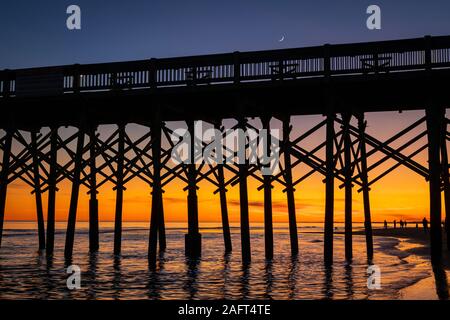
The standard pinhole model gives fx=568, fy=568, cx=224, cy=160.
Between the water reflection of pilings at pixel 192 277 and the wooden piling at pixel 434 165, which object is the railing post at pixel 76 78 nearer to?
the water reflection of pilings at pixel 192 277

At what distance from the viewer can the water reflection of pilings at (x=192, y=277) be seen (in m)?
13.2

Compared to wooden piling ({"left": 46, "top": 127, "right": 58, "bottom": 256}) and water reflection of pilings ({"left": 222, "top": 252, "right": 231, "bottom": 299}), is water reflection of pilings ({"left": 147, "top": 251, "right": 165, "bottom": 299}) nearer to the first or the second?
water reflection of pilings ({"left": 222, "top": 252, "right": 231, "bottom": 299})

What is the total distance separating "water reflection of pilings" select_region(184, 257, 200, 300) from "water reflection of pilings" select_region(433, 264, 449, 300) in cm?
527

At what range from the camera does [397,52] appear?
15.9 m

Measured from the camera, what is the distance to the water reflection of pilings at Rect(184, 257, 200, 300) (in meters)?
13.2

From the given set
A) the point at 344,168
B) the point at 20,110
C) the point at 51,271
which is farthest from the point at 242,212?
the point at 20,110

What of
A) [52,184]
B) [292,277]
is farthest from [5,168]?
[292,277]

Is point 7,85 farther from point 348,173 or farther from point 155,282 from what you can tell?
point 348,173

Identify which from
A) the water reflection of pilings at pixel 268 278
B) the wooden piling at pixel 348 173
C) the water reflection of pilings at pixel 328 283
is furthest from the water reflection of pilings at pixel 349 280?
the water reflection of pilings at pixel 268 278

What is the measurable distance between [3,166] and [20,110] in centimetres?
222

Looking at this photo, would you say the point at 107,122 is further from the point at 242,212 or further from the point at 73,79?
the point at 242,212

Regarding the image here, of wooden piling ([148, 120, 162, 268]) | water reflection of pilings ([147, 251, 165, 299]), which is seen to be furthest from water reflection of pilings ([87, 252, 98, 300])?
wooden piling ([148, 120, 162, 268])

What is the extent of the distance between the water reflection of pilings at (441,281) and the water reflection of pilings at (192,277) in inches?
208

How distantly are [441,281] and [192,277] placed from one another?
262 inches
